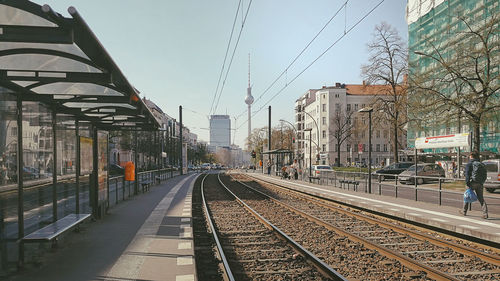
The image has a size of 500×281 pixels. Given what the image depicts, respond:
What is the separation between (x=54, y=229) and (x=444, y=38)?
3999cm

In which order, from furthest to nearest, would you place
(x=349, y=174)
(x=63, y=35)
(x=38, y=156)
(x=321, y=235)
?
(x=349, y=174)
(x=321, y=235)
(x=38, y=156)
(x=63, y=35)

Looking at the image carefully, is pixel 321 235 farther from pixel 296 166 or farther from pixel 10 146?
pixel 296 166

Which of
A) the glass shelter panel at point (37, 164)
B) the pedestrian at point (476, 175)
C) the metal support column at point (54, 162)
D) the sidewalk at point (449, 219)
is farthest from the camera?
the pedestrian at point (476, 175)

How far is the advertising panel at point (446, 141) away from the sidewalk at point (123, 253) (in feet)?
39.7

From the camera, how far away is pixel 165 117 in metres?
136

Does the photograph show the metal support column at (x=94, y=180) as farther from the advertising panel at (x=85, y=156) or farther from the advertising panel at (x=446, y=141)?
the advertising panel at (x=446, y=141)

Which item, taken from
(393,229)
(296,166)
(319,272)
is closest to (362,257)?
(319,272)

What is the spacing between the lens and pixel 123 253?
764 cm

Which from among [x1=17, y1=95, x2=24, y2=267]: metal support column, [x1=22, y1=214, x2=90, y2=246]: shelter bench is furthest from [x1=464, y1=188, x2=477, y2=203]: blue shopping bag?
[x1=17, y1=95, x2=24, y2=267]: metal support column

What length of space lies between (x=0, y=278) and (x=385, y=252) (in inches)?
245

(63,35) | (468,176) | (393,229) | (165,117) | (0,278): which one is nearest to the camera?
(63,35)

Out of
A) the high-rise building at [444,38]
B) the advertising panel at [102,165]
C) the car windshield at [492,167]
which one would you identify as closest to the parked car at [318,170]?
the high-rise building at [444,38]

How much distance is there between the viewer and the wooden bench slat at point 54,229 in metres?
6.80

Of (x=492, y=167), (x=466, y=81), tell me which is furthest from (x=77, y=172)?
(x=466, y=81)
